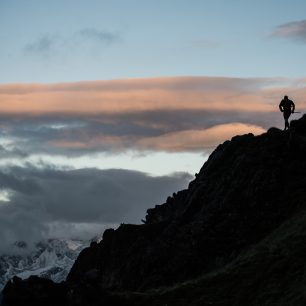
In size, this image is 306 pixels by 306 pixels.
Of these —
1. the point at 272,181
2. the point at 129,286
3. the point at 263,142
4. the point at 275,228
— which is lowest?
the point at 129,286

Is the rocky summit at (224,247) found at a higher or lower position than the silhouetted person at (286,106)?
lower

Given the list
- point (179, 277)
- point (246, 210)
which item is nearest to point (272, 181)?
point (246, 210)

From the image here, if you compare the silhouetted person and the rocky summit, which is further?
the silhouetted person

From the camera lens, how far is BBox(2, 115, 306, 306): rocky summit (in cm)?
4466

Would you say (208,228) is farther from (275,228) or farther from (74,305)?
(74,305)

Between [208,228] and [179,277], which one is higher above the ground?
[208,228]

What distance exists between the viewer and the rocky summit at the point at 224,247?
1758 inches

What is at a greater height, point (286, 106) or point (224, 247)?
point (286, 106)

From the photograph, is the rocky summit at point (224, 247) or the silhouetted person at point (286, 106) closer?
the rocky summit at point (224, 247)

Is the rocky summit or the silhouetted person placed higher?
the silhouetted person

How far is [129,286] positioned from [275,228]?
820 inches

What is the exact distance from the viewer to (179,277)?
60.1 metres

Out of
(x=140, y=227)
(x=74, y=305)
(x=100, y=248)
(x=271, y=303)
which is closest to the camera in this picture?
(x=271, y=303)

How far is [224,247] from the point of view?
195 feet
